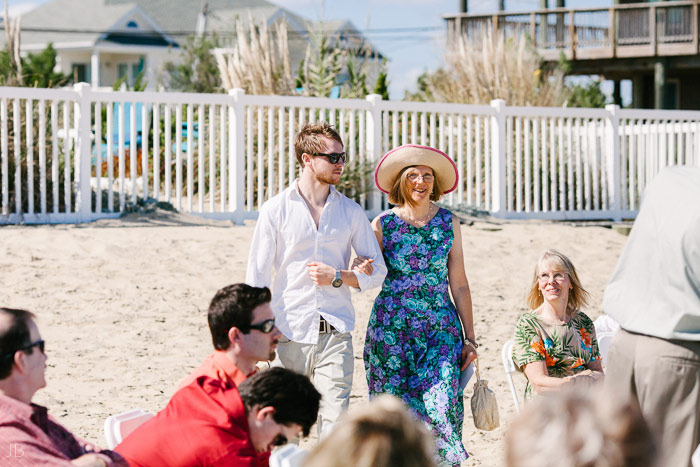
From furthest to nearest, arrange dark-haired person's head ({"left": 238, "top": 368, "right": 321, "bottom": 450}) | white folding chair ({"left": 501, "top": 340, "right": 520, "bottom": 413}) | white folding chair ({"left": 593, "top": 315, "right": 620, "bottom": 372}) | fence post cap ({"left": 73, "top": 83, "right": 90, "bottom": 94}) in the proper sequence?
fence post cap ({"left": 73, "top": 83, "right": 90, "bottom": 94})
white folding chair ({"left": 593, "top": 315, "right": 620, "bottom": 372})
white folding chair ({"left": 501, "top": 340, "right": 520, "bottom": 413})
dark-haired person's head ({"left": 238, "top": 368, "right": 321, "bottom": 450})

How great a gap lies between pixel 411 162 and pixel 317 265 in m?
0.77

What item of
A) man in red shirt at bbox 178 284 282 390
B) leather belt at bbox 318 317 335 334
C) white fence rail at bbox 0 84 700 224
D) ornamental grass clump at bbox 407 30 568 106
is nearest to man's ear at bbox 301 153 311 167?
leather belt at bbox 318 317 335 334

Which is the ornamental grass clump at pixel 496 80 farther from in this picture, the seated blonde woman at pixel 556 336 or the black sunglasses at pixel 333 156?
the black sunglasses at pixel 333 156

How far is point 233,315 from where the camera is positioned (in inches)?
132

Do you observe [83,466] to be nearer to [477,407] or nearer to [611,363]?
[611,363]

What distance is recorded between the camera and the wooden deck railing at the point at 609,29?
72.6ft

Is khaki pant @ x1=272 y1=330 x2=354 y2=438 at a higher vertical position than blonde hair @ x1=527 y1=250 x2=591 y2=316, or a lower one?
lower

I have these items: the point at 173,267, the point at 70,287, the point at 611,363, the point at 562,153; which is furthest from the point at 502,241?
the point at 611,363

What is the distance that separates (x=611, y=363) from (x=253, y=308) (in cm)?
127

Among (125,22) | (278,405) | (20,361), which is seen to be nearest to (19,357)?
(20,361)

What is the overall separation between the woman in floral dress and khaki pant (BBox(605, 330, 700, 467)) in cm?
120

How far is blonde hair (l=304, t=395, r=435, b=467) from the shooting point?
1728 mm

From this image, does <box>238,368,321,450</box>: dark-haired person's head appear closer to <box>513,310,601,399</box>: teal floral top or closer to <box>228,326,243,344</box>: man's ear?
<box>228,326,243,344</box>: man's ear

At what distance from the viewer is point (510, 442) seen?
1757mm
